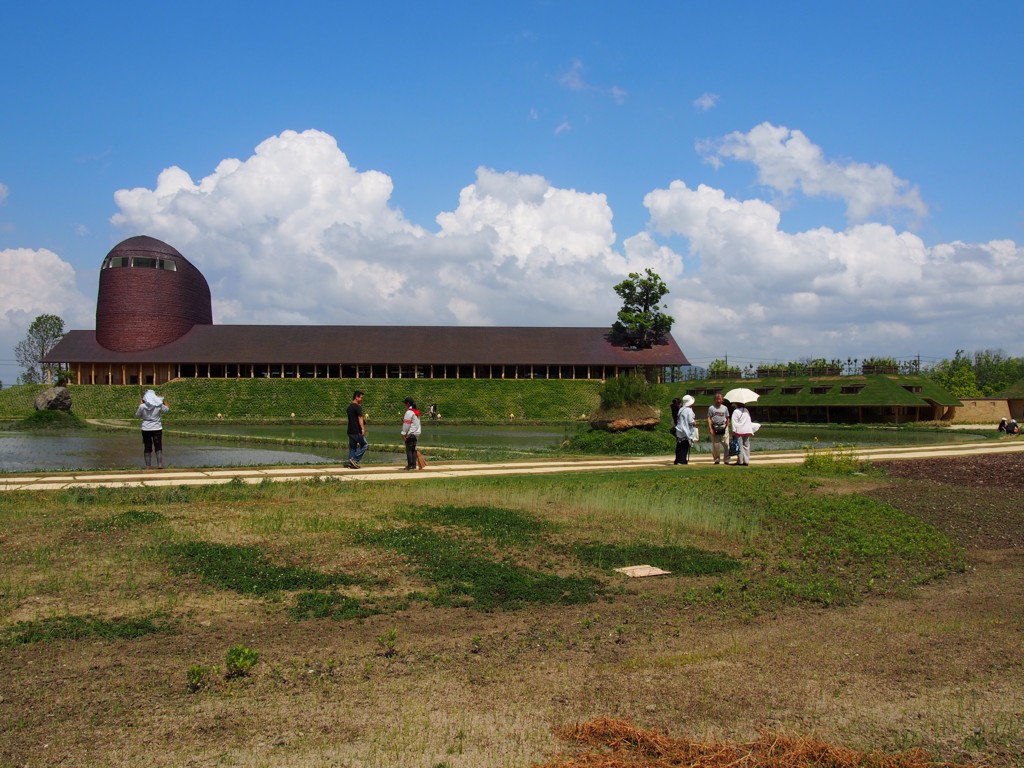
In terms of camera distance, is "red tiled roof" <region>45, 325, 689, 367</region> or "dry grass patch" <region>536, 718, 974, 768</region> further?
"red tiled roof" <region>45, 325, 689, 367</region>

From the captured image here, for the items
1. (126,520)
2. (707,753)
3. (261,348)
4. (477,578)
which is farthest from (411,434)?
(261,348)

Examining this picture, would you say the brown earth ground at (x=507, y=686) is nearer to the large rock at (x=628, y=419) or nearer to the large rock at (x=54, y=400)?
the large rock at (x=628, y=419)

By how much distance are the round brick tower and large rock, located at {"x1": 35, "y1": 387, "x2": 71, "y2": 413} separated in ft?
68.7

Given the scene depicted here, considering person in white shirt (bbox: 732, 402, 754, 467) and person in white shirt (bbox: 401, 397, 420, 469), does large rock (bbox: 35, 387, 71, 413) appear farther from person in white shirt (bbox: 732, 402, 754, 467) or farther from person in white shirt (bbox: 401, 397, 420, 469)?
person in white shirt (bbox: 732, 402, 754, 467)

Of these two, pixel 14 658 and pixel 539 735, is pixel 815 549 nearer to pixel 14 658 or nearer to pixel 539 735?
pixel 539 735

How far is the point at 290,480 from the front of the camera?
52.2 ft

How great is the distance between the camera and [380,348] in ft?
249

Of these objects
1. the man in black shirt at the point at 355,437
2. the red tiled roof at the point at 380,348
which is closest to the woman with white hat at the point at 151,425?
the man in black shirt at the point at 355,437

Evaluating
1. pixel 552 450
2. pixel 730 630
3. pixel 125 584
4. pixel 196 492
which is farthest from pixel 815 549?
pixel 552 450

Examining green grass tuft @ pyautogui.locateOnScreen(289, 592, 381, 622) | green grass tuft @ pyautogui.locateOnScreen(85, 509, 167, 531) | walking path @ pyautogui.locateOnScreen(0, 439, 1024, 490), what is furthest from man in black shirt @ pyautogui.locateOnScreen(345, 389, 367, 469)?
green grass tuft @ pyautogui.locateOnScreen(289, 592, 381, 622)

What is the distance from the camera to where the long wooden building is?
73438 millimetres

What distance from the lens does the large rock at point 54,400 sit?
2074 inches

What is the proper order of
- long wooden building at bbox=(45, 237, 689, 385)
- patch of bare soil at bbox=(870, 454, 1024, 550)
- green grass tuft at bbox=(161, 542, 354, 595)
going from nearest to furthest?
1. green grass tuft at bbox=(161, 542, 354, 595)
2. patch of bare soil at bbox=(870, 454, 1024, 550)
3. long wooden building at bbox=(45, 237, 689, 385)

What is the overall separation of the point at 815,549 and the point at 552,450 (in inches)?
661
